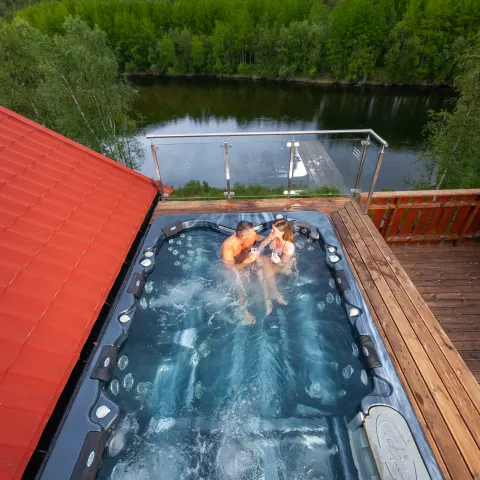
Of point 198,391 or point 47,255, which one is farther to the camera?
point 47,255

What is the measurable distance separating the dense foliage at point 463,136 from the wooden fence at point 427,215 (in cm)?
446

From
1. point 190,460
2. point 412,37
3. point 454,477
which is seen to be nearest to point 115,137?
point 190,460

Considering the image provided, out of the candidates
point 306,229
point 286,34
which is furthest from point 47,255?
point 286,34

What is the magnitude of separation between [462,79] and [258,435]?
9.08 metres

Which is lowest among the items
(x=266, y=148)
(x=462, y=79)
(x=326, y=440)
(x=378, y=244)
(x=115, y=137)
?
(x=326, y=440)

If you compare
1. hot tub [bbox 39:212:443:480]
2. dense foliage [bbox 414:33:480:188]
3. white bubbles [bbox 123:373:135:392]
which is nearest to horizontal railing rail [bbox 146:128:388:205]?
hot tub [bbox 39:212:443:480]

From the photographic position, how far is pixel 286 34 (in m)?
23.7

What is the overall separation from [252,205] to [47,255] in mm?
2522

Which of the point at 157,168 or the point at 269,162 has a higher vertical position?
the point at 269,162

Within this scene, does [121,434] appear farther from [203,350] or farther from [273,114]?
[273,114]

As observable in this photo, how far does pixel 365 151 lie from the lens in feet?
12.7

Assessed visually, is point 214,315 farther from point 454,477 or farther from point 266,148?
point 266,148

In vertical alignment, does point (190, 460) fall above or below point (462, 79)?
below

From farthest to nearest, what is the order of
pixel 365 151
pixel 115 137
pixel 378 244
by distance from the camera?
pixel 115 137, pixel 365 151, pixel 378 244
